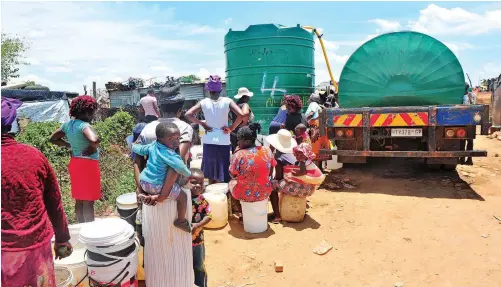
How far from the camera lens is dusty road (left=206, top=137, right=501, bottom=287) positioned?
338 cm

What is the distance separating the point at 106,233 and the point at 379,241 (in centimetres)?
295

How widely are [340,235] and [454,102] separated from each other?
3.42 metres

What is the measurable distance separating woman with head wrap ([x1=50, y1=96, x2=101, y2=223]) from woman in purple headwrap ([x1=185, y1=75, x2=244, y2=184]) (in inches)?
55.0

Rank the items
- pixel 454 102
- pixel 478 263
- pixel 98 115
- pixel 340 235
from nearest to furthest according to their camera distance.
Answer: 1. pixel 478 263
2. pixel 340 235
3. pixel 454 102
4. pixel 98 115

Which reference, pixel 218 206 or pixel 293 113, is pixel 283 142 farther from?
pixel 218 206

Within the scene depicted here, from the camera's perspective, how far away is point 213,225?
14.8 ft

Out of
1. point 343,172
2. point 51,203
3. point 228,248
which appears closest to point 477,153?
point 343,172

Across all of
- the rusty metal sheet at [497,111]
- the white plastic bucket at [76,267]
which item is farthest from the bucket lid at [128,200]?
the rusty metal sheet at [497,111]

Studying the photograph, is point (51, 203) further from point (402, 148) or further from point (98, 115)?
point (98, 115)

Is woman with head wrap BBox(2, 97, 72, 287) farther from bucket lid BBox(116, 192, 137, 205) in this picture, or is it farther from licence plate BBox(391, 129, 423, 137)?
licence plate BBox(391, 129, 423, 137)

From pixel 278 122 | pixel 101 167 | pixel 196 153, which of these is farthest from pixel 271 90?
pixel 101 167

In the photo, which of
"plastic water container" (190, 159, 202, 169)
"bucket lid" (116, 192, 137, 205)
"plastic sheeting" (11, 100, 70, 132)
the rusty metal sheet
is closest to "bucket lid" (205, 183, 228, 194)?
"plastic water container" (190, 159, 202, 169)

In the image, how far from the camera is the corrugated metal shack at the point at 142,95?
19.9 m

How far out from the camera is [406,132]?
5.77 metres
